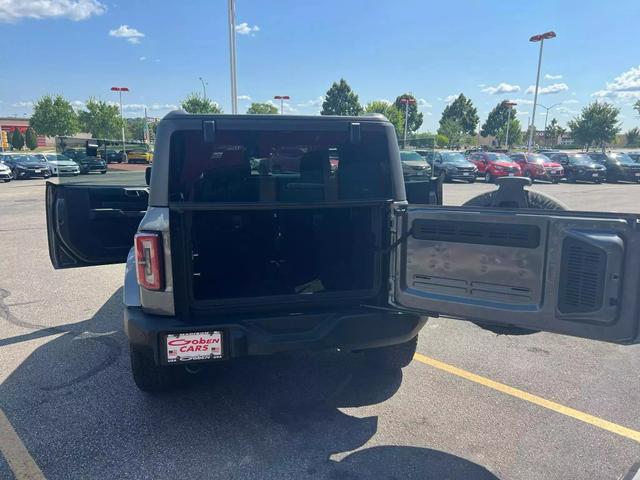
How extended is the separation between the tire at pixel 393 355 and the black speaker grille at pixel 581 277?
136 cm

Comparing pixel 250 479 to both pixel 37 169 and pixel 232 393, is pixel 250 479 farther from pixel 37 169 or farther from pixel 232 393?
pixel 37 169

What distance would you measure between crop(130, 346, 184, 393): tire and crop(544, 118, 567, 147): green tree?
102370 mm

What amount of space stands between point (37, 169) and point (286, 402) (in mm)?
30141

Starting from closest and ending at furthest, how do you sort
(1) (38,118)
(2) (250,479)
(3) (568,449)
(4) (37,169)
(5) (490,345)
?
(2) (250,479), (3) (568,449), (5) (490,345), (4) (37,169), (1) (38,118)

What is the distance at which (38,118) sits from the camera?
198 feet

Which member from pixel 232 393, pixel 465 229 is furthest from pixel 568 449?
pixel 232 393

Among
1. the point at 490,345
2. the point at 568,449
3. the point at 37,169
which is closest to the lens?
the point at 568,449

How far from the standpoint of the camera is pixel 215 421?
296 cm

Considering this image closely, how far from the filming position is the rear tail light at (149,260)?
103 inches

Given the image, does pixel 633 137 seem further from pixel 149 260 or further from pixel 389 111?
pixel 149 260

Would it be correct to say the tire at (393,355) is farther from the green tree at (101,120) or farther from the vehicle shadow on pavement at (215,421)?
the green tree at (101,120)

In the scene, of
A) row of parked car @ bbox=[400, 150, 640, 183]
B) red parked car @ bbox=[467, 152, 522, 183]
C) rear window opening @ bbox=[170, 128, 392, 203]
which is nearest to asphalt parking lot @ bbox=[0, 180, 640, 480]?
rear window opening @ bbox=[170, 128, 392, 203]

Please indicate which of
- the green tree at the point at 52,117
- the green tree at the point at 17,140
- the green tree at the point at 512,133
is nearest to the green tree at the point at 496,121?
the green tree at the point at 512,133

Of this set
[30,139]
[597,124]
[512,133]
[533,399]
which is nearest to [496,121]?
[512,133]
